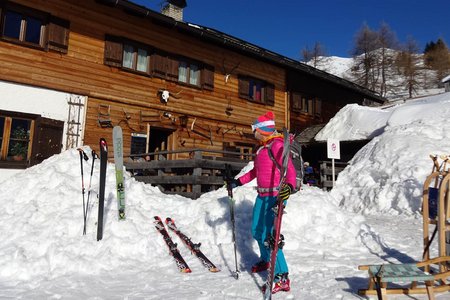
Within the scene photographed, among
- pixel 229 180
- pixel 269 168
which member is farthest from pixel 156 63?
pixel 269 168

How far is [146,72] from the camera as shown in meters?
13.3

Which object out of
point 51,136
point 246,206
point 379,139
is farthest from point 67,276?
point 379,139

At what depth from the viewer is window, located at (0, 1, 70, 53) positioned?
33.7 feet

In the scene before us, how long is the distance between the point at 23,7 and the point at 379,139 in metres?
13.6

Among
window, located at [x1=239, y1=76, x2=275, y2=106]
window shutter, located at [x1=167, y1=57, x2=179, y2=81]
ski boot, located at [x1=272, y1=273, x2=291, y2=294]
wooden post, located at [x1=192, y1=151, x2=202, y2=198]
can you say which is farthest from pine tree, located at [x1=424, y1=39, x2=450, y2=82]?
ski boot, located at [x1=272, y1=273, x2=291, y2=294]

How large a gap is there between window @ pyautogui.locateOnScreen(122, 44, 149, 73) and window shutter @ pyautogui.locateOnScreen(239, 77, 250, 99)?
5.14 metres

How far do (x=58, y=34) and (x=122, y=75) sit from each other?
8.17ft

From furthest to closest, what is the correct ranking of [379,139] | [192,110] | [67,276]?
1. [192,110]
2. [379,139]
3. [67,276]

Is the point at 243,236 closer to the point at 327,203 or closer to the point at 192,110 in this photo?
the point at 327,203

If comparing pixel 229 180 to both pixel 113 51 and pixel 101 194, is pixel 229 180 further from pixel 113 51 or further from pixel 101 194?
pixel 113 51

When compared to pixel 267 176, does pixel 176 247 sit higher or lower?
lower

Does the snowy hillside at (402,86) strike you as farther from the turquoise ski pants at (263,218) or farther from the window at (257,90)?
the turquoise ski pants at (263,218)

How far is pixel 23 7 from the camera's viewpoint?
1047cm

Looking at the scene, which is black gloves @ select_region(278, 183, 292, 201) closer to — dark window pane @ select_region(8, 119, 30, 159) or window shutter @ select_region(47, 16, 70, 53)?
dark window pane @ select_region(8, 119, 30, 159)
